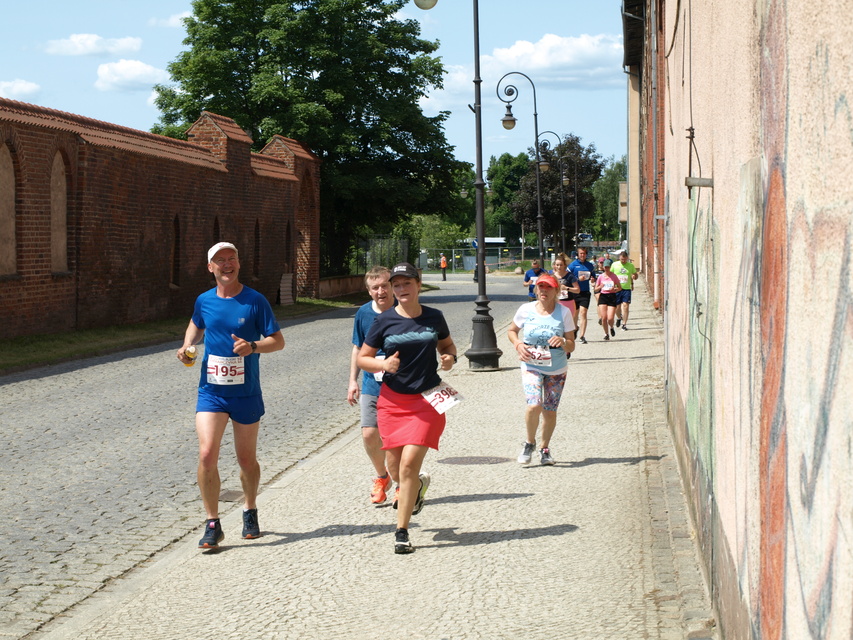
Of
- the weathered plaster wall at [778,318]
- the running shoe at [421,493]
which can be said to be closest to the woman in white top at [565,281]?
the running shoe at [421,493]

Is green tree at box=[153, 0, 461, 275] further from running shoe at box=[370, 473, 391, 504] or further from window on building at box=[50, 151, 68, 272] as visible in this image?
running shoe at box=[370, 473, 391, 504]

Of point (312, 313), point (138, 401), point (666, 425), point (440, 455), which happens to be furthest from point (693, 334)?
point (312, 313)

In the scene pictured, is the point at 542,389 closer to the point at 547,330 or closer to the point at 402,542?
the point at 547,330

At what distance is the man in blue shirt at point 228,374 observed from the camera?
6.79m

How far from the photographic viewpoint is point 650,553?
6355 mm

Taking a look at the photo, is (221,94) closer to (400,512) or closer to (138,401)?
(138,401)

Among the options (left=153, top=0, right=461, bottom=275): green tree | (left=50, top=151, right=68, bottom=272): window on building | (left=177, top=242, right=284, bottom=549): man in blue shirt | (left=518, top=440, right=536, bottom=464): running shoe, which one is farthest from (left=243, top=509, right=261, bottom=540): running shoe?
(left=153, top=0, right=461, bottom=275): green tree

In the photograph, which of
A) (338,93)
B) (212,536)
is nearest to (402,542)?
(212,536)

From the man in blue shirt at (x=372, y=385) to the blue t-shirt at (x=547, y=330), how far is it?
1804 millimetres

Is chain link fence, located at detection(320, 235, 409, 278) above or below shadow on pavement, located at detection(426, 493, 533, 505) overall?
above

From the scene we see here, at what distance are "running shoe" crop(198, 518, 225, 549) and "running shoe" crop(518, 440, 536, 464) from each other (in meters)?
3.21

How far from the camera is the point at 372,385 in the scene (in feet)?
26.2

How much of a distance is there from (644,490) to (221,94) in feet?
133

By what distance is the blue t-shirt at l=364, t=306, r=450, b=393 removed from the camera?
6.76 metres
